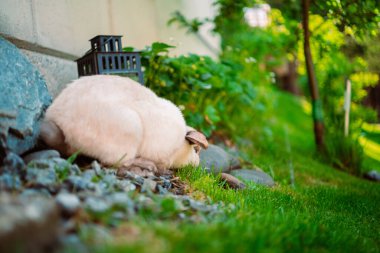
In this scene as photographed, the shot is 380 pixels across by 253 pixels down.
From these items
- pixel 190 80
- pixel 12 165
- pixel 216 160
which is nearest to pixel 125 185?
pixel 12 165

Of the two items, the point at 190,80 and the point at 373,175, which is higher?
the point at 190,80

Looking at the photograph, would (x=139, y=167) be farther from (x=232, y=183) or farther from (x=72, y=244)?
(x=72, y=244)

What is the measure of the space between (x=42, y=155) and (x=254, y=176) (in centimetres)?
250

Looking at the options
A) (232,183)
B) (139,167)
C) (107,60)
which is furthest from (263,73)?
(139,167)

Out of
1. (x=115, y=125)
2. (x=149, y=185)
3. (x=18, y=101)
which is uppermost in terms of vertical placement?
(x=18, y=101)

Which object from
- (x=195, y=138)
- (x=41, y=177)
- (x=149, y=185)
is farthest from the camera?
(x=195, y=138)

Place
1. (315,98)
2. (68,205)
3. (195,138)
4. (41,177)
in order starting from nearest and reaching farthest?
(68,205), (41,177), (195,138), (315,98)

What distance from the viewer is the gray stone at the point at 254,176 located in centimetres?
434

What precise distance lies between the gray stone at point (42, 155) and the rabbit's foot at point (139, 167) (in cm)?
47

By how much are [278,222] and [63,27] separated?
2.78 metres

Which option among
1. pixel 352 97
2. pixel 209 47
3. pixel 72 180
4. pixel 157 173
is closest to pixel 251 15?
pixel 209 47

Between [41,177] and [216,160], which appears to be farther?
[216,160]

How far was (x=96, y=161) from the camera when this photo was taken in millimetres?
2787

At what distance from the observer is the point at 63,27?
156 inches
